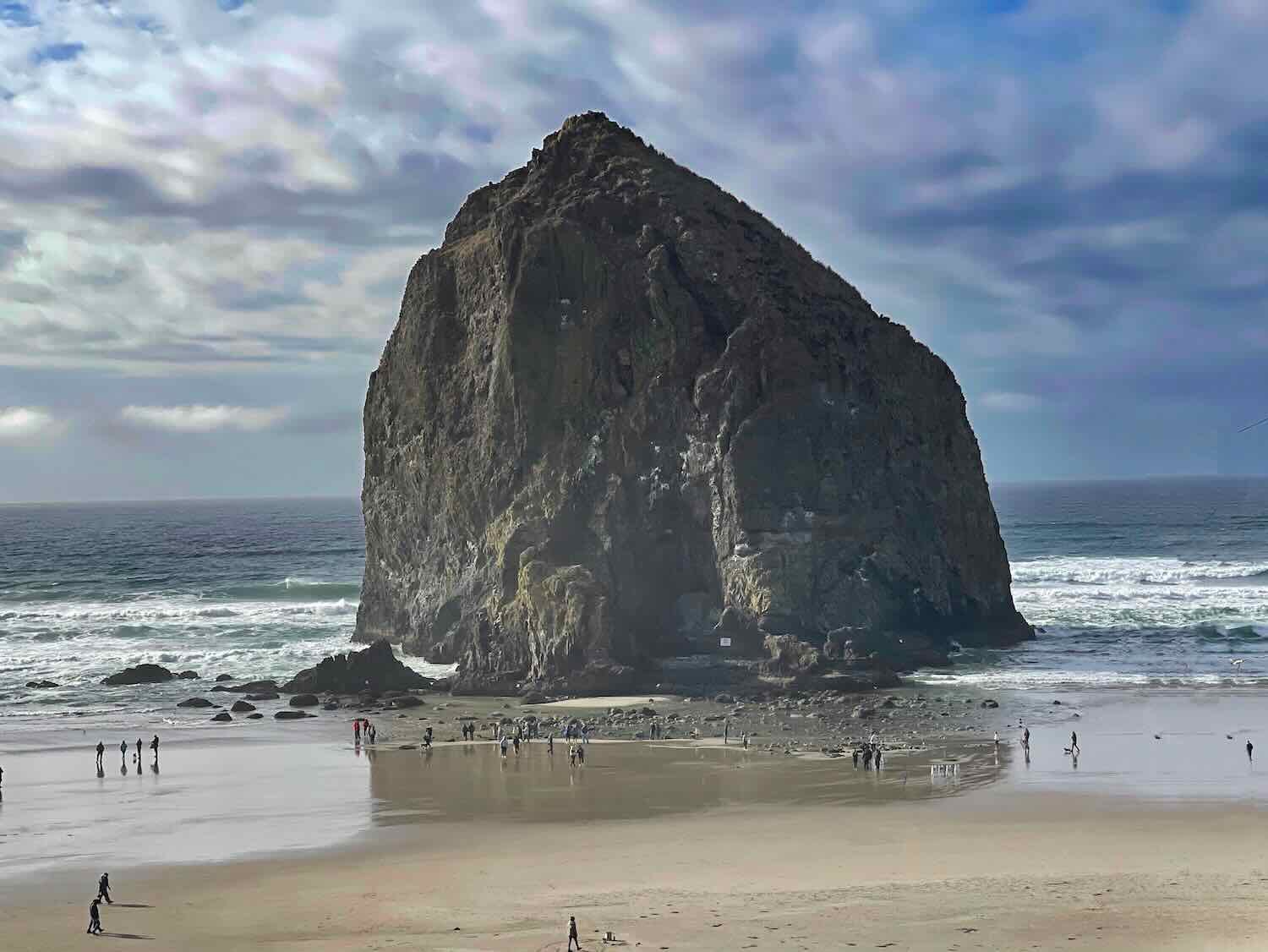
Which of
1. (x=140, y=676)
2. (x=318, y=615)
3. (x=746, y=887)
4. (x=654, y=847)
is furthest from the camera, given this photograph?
(x=318, y=615)

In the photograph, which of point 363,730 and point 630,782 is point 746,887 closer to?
point 630,782

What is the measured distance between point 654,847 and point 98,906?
12.3m

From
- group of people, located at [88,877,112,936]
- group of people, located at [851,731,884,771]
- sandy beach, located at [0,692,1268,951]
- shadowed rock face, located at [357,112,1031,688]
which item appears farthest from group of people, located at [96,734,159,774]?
group of people, located at [851,731,884,771]

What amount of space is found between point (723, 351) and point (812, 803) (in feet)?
99.0

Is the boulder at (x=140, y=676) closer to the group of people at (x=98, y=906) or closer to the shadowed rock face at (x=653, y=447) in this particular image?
the shadowed rock face at (x=653, y=447)

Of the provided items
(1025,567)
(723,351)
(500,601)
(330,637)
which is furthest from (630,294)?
(1025,567)

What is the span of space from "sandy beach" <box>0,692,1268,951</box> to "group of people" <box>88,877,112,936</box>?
366mm

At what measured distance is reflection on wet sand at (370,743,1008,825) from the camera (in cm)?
3662

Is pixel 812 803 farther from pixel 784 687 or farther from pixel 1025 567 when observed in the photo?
pixel 1025 567

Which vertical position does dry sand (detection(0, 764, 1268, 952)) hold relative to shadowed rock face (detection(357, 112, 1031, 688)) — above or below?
below

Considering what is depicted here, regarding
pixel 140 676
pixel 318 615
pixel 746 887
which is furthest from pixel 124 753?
pixel 318 615

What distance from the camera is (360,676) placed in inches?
2318

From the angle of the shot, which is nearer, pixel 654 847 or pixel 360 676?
pixel 654 847

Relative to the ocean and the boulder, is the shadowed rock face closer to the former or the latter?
the ocean
